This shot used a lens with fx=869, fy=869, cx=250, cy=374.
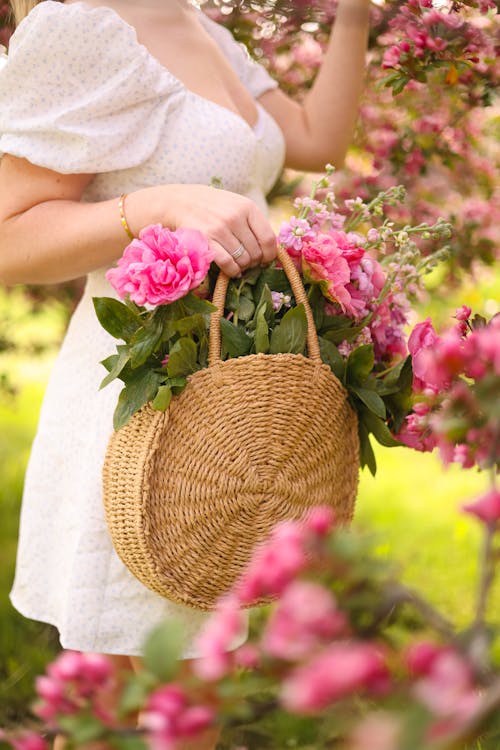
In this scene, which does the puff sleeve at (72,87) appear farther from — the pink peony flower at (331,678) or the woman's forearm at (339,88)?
the pink peony flower at (331,678)

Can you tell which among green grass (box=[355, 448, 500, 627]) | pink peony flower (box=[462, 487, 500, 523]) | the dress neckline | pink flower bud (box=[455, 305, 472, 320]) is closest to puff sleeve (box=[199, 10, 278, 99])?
the dress neckline

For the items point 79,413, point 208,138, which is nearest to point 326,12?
point 208,138

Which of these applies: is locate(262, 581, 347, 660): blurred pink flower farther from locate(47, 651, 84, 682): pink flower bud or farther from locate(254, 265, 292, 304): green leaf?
locate(254, 265, 292, 304): green leaf

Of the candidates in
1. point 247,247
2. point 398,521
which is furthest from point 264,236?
point 398,521

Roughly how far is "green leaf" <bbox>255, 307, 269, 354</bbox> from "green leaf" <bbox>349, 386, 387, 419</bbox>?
0.18m

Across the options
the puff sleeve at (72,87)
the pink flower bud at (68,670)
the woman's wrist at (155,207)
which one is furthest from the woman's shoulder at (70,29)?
the pink flower bud at (68,670)

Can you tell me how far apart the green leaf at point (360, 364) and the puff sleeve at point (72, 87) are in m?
0.52

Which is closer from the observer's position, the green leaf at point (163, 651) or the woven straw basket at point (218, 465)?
the green leaf at point (163, 651)

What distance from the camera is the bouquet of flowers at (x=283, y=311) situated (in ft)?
3.79

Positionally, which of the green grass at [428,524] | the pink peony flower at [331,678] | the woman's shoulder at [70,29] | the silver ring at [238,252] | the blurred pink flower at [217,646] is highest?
the pink peony flower at [331,678]

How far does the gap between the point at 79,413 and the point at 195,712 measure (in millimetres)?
1062

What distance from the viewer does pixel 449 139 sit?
240 cm

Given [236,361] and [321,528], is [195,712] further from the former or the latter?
[236,361]

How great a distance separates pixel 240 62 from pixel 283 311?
2.84ft
